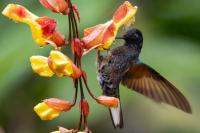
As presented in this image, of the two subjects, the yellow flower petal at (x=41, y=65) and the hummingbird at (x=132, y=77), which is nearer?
the yellow flower petal at (x=41, y=65)

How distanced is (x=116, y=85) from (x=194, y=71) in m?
1.20

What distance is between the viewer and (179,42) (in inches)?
160

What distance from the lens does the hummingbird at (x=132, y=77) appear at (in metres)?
2.48

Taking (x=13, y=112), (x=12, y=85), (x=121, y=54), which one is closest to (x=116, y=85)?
(x=121, y=54)

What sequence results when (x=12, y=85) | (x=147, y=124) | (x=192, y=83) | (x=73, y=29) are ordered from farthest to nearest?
(x=147, y=124) → (x=192, y=83) → (x=12, y=85) → (x=73, y=29)

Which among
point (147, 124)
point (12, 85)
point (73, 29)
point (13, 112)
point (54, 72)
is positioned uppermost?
point (73, 29)

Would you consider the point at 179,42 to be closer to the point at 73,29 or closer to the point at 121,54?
the point at 121,54

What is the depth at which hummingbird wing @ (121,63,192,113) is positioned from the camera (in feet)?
8.39

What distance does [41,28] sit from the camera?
186 centimetres

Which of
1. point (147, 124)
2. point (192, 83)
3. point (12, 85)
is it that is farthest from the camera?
point (147, 124)

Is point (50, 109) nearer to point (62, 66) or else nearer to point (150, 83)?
point (62, 66)

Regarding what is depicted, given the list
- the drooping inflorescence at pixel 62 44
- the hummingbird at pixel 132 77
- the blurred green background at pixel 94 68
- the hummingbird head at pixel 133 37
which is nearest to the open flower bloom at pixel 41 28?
the drooping inflorescence at pixel 62 44

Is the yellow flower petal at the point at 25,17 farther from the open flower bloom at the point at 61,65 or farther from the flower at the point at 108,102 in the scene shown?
the flower at the point at 108,102

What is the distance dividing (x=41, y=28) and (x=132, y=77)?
91cm
